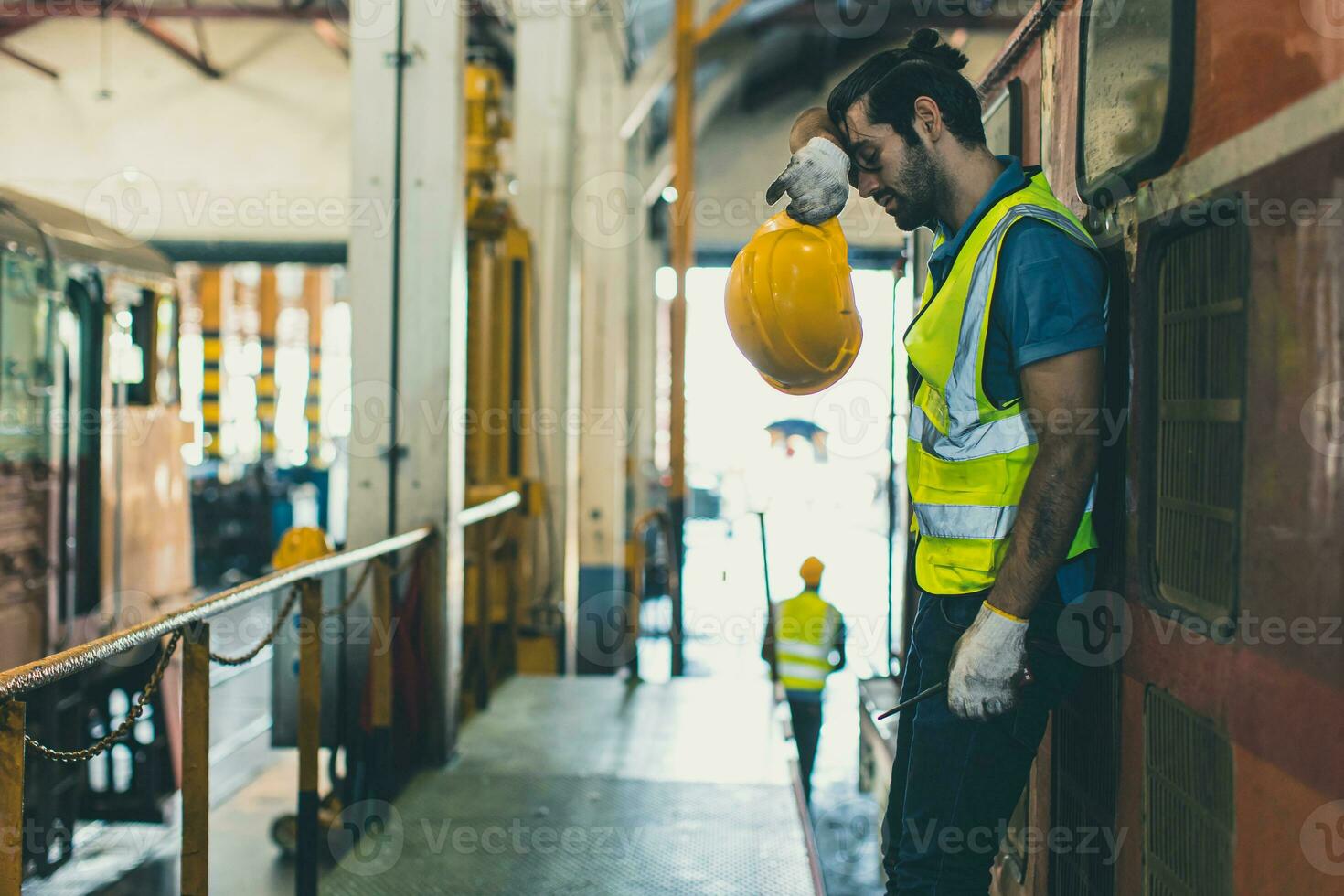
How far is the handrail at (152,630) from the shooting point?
1.93 meters

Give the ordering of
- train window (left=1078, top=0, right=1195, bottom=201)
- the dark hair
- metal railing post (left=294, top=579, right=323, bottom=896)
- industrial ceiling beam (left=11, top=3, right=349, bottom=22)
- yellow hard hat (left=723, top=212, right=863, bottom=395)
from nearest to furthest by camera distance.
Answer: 1. train window (left=1078, top=0, right=1195, bottom=201)
2. the dark hair
3. yellow hard hat (left=723, top=212, right=863, bottom=395)
4. metal railing post (left=294, top=579, right=323, bottom=896)
5. industrial ceiling beam (left=11, top=3, right=349, bottom=22)

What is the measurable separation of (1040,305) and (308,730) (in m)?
2.78

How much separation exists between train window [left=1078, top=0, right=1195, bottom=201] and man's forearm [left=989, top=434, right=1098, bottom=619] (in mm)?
545

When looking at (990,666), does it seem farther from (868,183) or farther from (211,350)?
(211,350)

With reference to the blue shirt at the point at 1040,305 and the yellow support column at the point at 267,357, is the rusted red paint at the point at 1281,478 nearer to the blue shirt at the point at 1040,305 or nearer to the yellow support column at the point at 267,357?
the blue shirt at the point at 1040,305

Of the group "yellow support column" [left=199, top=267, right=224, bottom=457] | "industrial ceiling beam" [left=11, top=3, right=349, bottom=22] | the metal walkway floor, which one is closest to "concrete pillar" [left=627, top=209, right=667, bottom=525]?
"industrial ceiling beam" [left=11, top=3, right=349, bottom=22]

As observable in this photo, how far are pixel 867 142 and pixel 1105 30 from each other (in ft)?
1.77

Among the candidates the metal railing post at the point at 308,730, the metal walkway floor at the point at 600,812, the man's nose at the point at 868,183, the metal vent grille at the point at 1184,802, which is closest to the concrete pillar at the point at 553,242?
the metal walkway floor at the point at 600,812

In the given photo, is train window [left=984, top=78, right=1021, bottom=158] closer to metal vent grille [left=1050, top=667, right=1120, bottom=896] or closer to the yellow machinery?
metal vent grille [left=1050, top=667, right=1120, bottom=896]

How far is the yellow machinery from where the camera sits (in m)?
6.70

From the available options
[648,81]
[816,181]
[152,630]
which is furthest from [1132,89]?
[648,81]

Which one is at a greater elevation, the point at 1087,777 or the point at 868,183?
the point at 868,183

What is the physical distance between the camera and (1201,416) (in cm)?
166

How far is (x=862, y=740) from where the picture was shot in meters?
6.02
